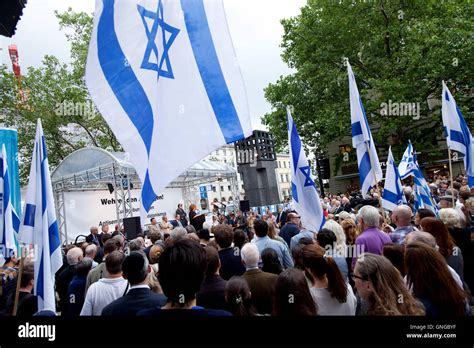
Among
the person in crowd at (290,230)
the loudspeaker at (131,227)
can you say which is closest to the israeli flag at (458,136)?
the person in crowd at (290,230)

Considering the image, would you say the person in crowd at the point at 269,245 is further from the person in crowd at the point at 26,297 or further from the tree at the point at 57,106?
the tree at the point at 57,106

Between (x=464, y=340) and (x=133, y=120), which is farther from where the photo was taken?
(x=133, y=120)

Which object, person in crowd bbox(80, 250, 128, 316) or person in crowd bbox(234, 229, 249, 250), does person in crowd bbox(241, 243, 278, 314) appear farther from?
person in crowd bbox(234, 229, 249, 250)

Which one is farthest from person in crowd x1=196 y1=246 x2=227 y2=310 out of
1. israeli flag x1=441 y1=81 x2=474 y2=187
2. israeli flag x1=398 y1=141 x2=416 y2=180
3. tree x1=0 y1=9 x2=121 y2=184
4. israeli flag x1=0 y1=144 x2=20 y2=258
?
tree x1=0 y1=9 x2=121 y2=184

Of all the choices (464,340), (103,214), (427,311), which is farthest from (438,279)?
(103,214)

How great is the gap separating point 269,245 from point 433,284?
2707mm

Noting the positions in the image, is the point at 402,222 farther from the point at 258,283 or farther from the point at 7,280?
the point at 7,280

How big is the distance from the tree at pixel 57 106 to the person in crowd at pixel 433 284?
76.2 ft

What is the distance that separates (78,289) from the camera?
4188 millimetres

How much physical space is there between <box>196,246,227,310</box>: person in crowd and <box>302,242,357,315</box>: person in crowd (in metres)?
0.78

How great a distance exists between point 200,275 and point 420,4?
24075 millimetres

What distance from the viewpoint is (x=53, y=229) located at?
3.85m

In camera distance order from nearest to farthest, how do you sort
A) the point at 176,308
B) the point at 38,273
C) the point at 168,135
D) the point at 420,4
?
the point at 176,308, the point at 168,135, the point at 38,273, the point at 420,4

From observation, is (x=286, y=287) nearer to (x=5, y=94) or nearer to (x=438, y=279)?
(x=438, y=279)
